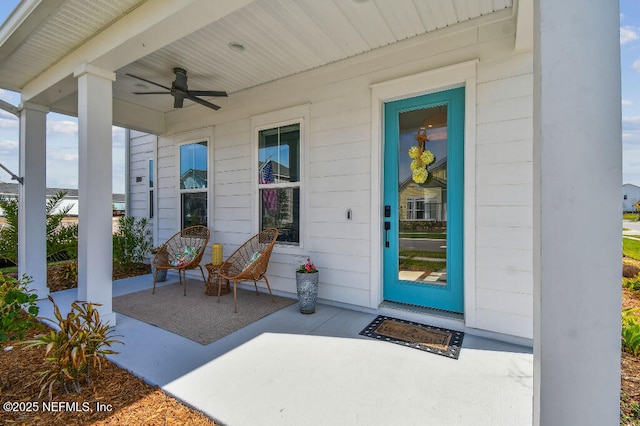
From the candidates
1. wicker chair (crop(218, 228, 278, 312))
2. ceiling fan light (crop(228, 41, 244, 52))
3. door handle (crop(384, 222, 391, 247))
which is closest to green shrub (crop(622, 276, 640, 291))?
door handle (crop(384, 222, 391, 247))

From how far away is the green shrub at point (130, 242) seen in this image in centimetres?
540

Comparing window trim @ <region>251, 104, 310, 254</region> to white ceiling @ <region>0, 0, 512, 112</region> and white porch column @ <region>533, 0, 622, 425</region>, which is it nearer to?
Result: white ceiling @ <region>0, 0, 512, 112</region>

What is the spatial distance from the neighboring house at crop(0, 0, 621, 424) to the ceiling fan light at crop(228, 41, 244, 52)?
28 millimetres

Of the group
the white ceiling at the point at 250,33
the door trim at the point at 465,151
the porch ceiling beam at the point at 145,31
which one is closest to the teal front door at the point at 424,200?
the door trim at the point at 465,151

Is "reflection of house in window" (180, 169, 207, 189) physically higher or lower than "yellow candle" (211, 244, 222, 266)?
higher

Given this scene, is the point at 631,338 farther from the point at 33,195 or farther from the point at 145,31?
the point at 33,195

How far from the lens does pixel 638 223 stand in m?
9.18

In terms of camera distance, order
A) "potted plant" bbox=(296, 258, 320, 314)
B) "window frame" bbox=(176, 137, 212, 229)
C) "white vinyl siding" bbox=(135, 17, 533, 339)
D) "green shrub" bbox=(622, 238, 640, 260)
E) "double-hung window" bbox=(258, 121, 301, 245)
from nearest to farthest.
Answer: "white vinyl siding" bbox=(135, 17, 533, 339), "potted plant" bbox=(296, 258, 320, 314), "double-hung window" bbox=(258, 121, 301, 245), "window frame" bbox=(176, 137, 212, 229), "green shrub" bbox=(622, 238, 640, 260)

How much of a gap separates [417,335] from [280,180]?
2.58 meters

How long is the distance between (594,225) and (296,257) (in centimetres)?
329

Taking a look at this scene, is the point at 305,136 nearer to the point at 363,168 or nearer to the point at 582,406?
the point at 363,168

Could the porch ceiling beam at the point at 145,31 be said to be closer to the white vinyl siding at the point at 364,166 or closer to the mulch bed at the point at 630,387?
the white vinyl siding at the point at 364,166

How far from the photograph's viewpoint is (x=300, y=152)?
12.7 ft

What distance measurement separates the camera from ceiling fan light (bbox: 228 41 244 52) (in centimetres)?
311
